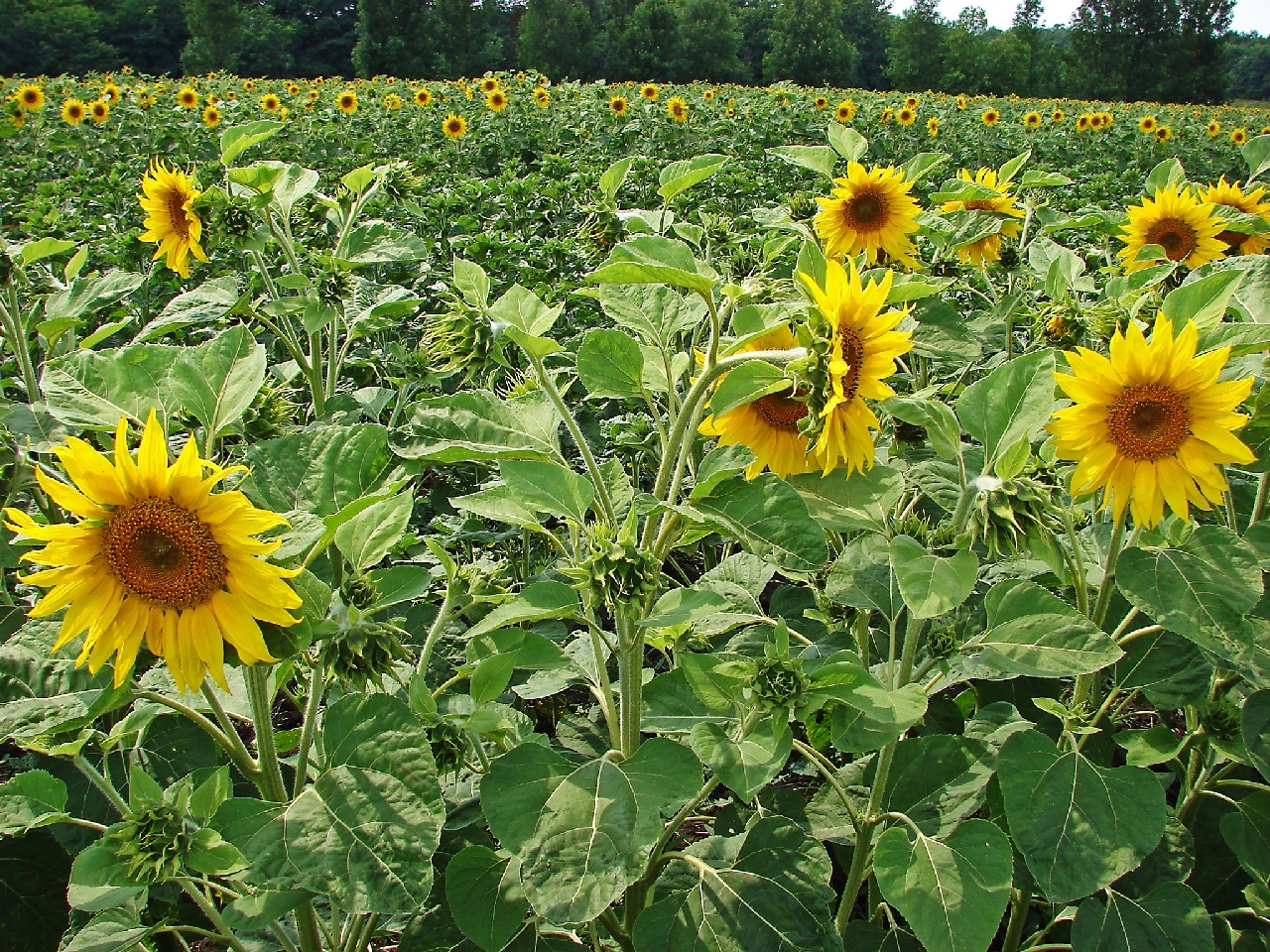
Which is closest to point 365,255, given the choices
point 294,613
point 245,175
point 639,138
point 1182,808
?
point 245,175

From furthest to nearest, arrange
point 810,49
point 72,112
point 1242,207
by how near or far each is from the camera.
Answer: point 810,49, point 72,112, point 1242,207

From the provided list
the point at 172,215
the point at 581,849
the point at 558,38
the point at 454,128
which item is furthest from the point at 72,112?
the point at 558,38

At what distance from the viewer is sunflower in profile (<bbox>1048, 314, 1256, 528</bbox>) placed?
3.79 feet

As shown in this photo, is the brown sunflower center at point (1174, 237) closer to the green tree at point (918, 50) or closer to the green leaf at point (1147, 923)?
the green leaf at point (1147, 923)

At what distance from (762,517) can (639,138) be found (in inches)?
377

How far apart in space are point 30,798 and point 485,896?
59 centimetres

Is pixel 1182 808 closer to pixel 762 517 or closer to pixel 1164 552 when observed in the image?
pixel 1164 552

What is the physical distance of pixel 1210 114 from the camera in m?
18.8

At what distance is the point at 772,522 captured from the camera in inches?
41.6

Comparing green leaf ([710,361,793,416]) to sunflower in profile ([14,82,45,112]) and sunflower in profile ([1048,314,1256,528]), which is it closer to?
sunflower in profile ([1048,314,1256,528])

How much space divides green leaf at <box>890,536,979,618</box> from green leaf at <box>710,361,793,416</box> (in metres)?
0.24

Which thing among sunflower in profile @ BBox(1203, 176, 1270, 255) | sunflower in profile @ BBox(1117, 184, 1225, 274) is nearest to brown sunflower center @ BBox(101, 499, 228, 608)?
sunflower in profile @ BBox(1117, 184, 1225, 274)

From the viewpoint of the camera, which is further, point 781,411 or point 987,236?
point 987,236

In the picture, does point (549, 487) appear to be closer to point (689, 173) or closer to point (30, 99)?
point (689, 173)
